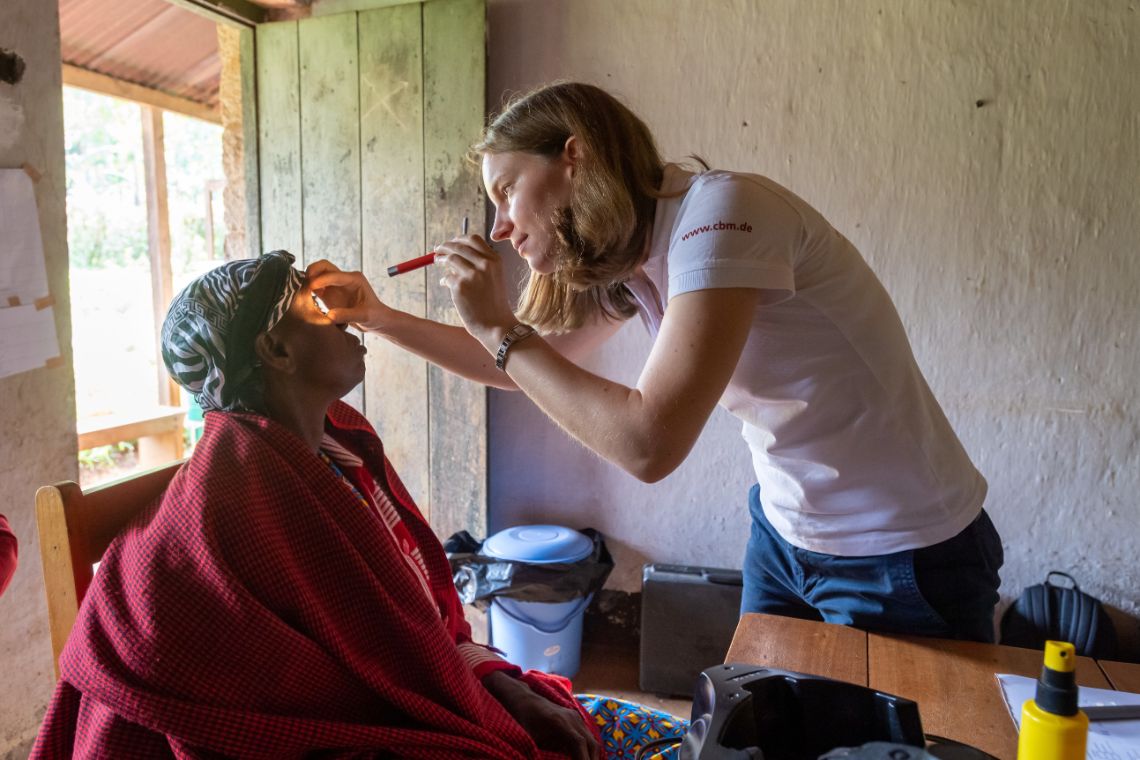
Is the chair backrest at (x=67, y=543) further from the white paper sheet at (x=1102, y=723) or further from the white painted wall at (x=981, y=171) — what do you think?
the white painted wall at (x=981, y=171)

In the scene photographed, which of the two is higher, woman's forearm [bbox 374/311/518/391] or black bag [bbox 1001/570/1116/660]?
woman's forearm [bbox 374/311/518/391]

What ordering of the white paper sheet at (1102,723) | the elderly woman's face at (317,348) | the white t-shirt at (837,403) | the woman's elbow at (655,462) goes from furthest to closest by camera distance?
the elderly woman's face at (317,348)
the white t-shirt at (837,403)
the woman's elbow at (655,462)
the white paper sheet at (1102,723)

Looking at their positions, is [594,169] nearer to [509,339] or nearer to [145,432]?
[509,339]

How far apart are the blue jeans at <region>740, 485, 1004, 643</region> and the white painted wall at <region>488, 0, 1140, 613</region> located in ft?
3.79

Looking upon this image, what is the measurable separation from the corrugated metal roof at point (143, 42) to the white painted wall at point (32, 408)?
1897 millimetres

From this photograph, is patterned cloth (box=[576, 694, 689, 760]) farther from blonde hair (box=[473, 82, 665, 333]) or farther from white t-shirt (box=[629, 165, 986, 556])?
blonde hair (box=[473, 82, 665, 333])

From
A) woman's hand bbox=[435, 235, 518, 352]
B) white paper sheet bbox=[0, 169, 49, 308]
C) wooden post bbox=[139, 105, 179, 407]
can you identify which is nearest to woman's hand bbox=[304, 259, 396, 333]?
woman's hand bbox=[435, 235, 518, 352]

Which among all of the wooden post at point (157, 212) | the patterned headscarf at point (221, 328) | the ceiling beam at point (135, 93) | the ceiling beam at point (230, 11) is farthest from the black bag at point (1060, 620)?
the wooden post at point (157, 212)

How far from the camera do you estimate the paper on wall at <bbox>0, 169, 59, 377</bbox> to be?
1837 millimetres

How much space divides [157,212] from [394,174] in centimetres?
319

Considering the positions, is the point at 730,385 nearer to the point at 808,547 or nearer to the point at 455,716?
the point at 808,547

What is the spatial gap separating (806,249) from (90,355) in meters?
6.54

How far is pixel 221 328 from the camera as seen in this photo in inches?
46.0

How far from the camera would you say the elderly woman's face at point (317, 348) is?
49.1 inches
